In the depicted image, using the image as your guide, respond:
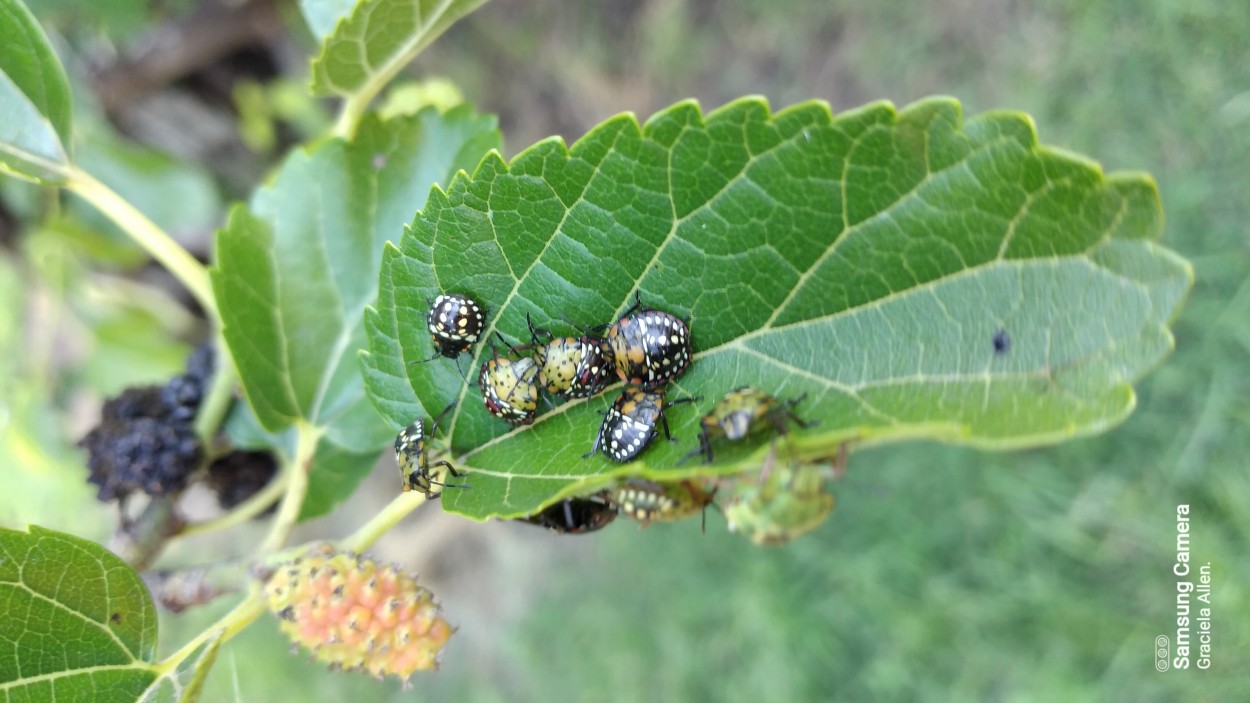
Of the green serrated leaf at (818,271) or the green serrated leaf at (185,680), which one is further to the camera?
the green serrated leaf at (185,680)

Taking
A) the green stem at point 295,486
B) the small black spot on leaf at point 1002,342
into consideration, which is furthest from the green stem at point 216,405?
the small black spot on leaf at point 1002,342

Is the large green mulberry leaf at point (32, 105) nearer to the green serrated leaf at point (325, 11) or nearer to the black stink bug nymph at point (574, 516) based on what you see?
the green serrated leaf at point (325, 11)

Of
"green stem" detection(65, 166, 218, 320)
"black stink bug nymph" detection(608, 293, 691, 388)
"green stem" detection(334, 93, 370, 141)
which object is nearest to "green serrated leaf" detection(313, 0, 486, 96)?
"green stem" detection(334, 93, 370, 141)

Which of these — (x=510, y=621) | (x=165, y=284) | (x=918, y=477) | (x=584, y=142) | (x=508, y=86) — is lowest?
(x=510, y=621)

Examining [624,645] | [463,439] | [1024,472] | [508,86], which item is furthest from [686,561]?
[463,439]

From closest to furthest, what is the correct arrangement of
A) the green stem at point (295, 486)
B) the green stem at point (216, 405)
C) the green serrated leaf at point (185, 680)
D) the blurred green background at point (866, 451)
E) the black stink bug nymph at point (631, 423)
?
the black stink bug nymph at point (631, 423)
the green serrated leaf at point (185, 680)
the green stem at point (295, 486)
the green stem at point (216, 405)
the blurred green background at point (866, 451)

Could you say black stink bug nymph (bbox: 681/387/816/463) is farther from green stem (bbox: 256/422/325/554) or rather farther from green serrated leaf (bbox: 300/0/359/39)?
green serrated leaf (bbox: 300/0/359/39)

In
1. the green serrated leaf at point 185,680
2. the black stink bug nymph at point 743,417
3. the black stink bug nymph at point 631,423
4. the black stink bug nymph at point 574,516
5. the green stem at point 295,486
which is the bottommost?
the green serrated leaf at point 185,680

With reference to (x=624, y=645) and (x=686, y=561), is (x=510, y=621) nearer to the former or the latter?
(x=624, y=645)
